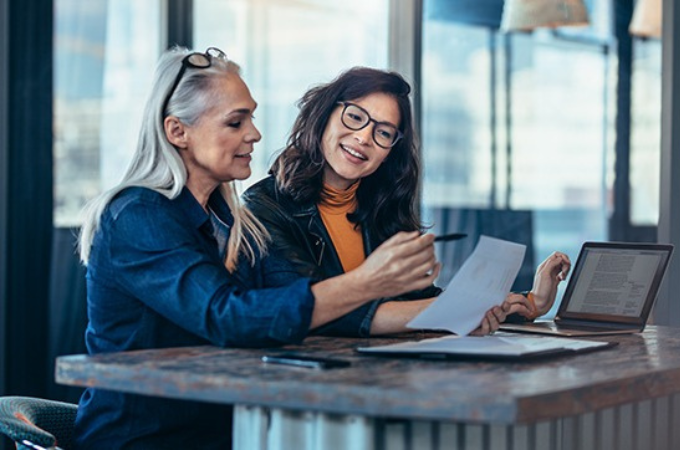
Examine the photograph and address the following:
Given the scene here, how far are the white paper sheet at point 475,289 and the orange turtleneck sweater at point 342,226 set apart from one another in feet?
2.09

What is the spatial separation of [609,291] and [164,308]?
1.18m

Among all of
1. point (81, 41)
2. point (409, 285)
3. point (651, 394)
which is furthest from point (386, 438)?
point (81, 41)

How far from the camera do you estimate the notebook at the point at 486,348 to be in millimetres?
1902

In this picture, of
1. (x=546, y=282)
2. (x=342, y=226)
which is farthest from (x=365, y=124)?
(x=546, y=282)

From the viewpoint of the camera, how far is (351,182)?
2.87 metres

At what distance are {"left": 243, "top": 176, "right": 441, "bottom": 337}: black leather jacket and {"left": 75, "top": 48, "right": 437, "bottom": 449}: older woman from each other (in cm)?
7

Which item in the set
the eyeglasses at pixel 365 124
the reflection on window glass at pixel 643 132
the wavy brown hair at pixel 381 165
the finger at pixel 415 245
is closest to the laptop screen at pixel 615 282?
the wavy brown hair at pixel 381 165

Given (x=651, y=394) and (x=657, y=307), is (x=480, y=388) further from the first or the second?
(x=657, y=307)

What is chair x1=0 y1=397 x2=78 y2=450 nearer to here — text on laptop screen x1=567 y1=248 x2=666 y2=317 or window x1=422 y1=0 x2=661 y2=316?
text on laptop screen x1=567 y1=248 x2=666 y2=317

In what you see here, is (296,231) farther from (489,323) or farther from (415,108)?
(415,108)

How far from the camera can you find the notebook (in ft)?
6.24

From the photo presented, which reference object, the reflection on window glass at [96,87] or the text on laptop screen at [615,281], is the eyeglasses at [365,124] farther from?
the reflection on window glass at [96,87]

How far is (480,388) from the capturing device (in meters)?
1.60

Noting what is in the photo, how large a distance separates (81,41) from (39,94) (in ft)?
1.13
